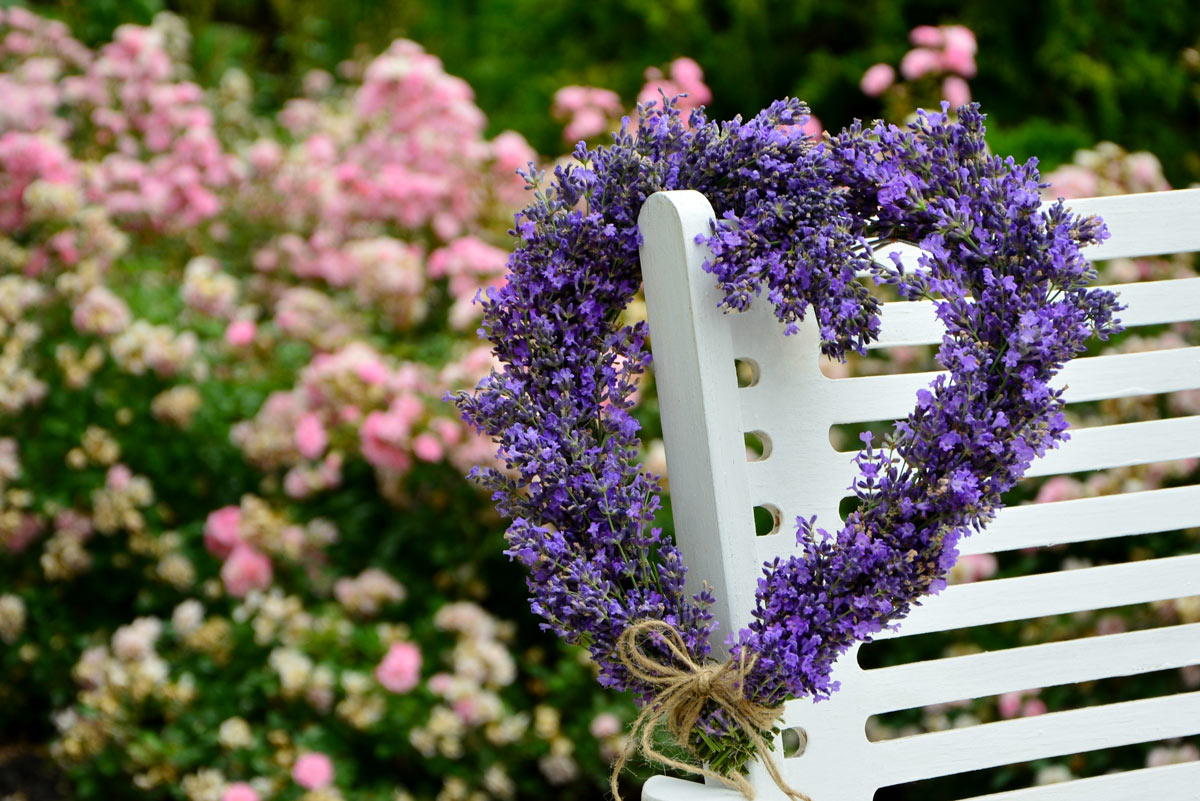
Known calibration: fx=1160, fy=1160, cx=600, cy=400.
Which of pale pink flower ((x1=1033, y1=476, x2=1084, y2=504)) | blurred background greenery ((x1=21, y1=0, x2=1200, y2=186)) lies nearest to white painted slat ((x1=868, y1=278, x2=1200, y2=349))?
pale pink flower ((x1=1033, y1=476, x2=1084, y2=504))

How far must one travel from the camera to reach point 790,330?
3.79 ft

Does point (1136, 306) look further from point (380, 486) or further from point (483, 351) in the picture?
point (380, 486)

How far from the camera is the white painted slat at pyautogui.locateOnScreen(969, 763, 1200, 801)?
4.41ft

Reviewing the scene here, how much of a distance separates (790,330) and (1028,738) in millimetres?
570

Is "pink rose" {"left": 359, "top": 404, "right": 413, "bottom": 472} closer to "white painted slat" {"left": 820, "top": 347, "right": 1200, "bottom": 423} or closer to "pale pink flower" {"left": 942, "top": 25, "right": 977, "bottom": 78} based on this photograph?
"white painted slat" {"left": 820, "top": 347, "right": 1200, "bottom": 423}

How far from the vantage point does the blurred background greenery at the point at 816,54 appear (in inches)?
192

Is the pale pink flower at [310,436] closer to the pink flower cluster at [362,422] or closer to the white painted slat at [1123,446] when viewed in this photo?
the pink flower cluster at [362,422]

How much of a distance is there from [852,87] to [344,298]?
A: 3.03m

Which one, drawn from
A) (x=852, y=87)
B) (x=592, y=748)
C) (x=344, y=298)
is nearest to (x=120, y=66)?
(x=344, y=298)

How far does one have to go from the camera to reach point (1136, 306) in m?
1.43

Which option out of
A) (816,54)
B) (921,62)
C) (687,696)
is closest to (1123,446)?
(687,696)

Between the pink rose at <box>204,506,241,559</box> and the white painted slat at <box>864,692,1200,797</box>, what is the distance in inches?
75.4

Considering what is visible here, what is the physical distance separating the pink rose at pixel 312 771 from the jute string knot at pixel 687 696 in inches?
55.3

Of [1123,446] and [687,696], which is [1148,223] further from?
[687,696]
